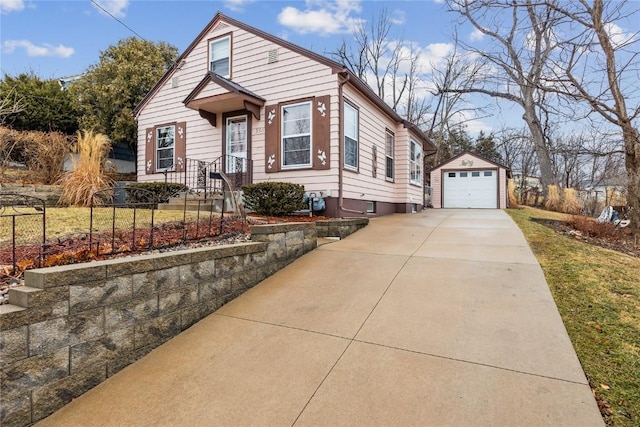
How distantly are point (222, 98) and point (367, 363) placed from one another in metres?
8.11

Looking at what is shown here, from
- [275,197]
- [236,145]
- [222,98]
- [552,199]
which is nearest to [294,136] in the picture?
[236,145]

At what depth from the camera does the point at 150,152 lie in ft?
38.1

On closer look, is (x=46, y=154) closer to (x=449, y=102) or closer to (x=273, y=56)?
(x=273, y=56)

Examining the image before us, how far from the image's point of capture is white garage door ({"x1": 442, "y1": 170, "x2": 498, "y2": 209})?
1950 centimetres

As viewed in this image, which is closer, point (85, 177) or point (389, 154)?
point (85, 177)

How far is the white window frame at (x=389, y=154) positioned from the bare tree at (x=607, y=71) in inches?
191

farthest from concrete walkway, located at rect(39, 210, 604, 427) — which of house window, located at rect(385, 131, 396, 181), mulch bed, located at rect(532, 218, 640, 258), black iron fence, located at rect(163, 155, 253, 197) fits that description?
house window, located at rect(385, 131, 396, 181)

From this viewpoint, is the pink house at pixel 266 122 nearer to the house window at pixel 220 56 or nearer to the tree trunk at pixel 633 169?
the house window at pixel 220 56

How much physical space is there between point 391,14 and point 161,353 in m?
26.0

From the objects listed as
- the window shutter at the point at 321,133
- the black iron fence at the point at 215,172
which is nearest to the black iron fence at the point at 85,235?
the window shutter at the point at 321,133

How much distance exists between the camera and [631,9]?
7.62 meters

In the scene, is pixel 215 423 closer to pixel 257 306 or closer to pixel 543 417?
pixel 257 306

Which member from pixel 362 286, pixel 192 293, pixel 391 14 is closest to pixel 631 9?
pixel 362 286

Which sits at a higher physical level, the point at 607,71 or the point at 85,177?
the point at 607,71
